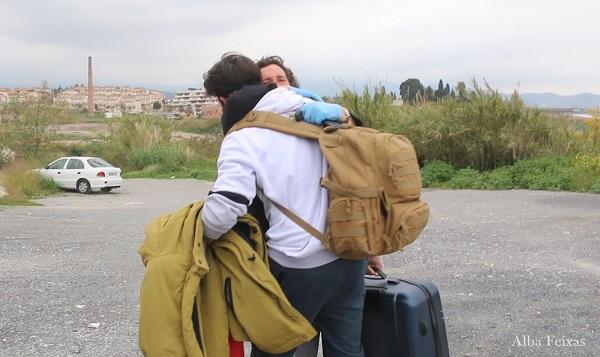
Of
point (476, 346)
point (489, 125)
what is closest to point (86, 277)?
point (476, 346)

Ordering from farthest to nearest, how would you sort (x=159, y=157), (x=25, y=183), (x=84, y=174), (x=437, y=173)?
(x=159, y=157) < (x=84, y=174) < (x=25, y=183) < (x=437, y=173)

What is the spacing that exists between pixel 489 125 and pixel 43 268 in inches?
528

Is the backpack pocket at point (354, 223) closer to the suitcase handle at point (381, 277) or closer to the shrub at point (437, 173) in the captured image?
the suitcase handle at point (381, 277)

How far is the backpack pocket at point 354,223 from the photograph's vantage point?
7.16ft

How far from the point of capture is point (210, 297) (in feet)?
7.44

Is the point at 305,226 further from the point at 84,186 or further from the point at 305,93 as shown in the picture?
the point at 84,186

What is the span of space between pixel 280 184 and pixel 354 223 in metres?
0.27

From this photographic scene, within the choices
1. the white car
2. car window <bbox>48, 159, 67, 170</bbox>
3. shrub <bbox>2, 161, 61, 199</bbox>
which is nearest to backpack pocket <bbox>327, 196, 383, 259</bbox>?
shrub <bbox>2, 161, 61, 199</bbox>

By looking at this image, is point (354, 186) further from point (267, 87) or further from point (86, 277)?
point (86, 277)

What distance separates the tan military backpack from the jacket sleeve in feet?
0.37

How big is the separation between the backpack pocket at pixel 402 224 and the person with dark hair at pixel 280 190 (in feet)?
0.63

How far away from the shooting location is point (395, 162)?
7.30ft

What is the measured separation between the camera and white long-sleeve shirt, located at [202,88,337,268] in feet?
7.19

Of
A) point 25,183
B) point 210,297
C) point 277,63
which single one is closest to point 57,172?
point 25,183
